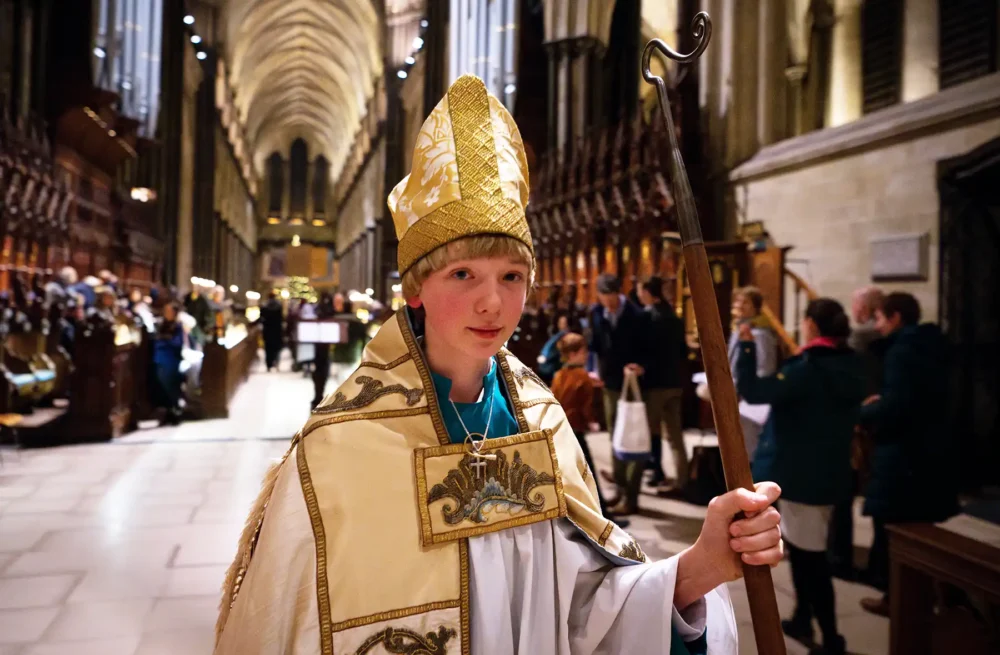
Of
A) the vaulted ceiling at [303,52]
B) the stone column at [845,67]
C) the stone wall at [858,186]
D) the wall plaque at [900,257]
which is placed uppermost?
the vaulted ceiling at [303,52]

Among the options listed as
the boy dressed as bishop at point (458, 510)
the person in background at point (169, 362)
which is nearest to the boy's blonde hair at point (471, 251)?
the boy dressed as bishop at point (458, 510)

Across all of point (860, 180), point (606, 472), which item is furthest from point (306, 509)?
point (860, 180)

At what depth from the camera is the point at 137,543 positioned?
4.18 m

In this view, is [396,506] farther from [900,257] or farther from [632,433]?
[900,257]

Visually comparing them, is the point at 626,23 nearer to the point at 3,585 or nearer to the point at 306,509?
the point at 3,585

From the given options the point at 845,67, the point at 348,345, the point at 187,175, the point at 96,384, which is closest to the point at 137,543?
the point at 96,384

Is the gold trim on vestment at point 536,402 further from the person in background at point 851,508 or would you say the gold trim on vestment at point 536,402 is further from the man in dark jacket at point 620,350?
the man in dark jacket at point 620,350

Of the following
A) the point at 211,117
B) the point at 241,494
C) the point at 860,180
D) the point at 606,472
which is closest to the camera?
the point at 241,494

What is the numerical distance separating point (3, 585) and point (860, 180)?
7.10 meters

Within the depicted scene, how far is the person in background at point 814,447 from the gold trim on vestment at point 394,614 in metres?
2.26

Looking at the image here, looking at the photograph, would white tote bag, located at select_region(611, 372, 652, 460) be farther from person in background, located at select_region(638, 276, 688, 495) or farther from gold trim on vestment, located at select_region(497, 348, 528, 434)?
gold trim on vestment, located at select_region(497, 348, 528, 434)

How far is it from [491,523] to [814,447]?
2.27 m

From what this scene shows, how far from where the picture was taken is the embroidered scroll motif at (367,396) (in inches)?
47.1

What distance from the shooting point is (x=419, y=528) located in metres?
1.15
